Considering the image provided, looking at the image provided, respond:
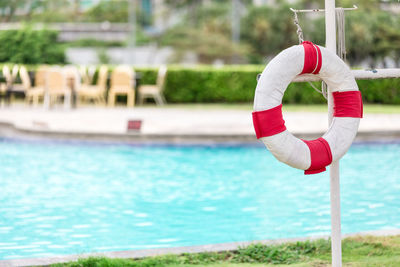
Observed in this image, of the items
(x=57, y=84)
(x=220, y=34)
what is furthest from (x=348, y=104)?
(x=220, y=34)

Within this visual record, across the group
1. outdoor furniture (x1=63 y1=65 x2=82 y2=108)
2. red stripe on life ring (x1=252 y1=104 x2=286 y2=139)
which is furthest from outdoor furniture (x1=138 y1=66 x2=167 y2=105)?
red stripe on life ring (x1=252 y1=104 x2=286 y2=139)

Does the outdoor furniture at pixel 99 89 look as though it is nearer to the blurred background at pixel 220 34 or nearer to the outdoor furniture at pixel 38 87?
the outdoor furniture at pixel 38 87

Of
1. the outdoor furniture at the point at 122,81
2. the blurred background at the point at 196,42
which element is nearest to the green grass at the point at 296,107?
the blurred background at the point at 196,42

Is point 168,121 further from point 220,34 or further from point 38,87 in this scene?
point 220,34

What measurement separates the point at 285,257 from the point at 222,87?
43.9 feet

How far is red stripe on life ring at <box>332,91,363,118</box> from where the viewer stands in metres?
3.36

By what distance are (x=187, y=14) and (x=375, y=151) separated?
4696 cm

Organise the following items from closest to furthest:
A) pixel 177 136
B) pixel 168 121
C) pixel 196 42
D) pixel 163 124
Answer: pixel 177 136 < pixel 163 124 < pixel 168 121 < pixel 196 42

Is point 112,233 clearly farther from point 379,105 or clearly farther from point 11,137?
point 379,105

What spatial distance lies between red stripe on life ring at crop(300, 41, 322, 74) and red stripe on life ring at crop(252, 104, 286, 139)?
0.25 meters

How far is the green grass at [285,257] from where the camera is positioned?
12.7 ft

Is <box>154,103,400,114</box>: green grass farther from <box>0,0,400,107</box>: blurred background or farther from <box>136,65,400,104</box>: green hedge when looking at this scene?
<box>0,0,400,107</box>: blurred background

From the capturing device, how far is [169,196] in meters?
7.14

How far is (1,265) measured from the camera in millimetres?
3834
